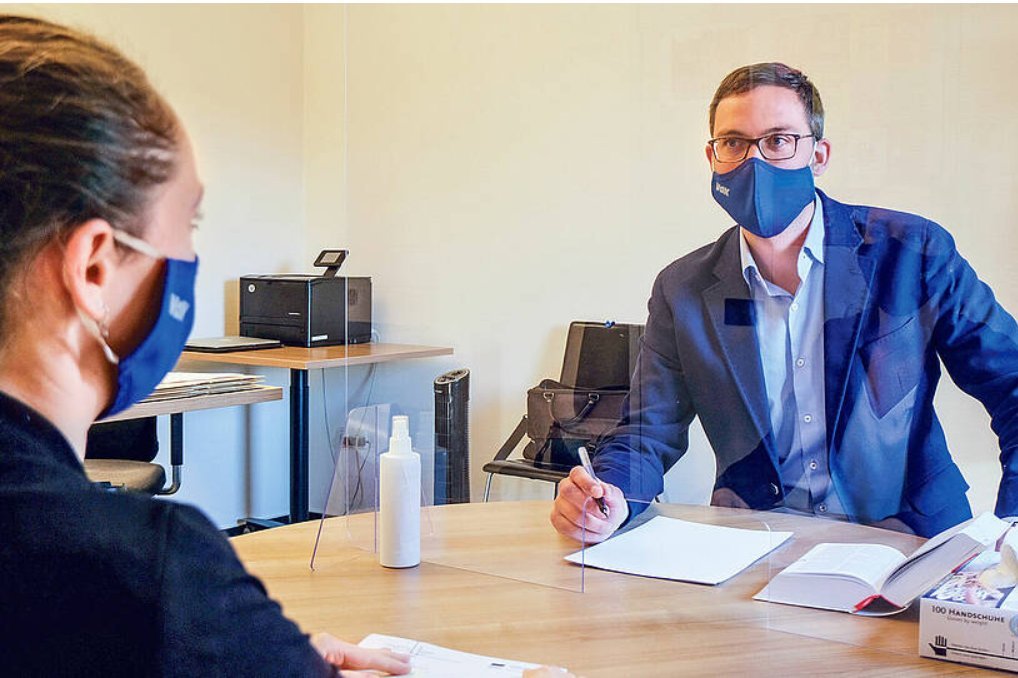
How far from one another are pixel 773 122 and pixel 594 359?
0.44 metres

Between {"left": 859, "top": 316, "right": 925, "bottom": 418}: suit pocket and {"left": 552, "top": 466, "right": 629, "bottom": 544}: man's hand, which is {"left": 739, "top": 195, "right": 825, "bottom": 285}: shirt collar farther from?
{"left": 552, "top": 466, "right": 629, "bottom": 544}: man's hand

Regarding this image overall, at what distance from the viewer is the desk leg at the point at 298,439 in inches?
140

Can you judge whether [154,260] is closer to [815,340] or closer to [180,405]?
[815,340]

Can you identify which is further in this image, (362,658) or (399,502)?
(399,502)

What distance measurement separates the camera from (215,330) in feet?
12.8

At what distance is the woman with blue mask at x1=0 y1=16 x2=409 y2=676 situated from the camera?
0.58 m

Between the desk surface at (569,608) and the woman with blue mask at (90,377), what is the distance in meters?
0.45

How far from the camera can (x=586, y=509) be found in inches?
56.3

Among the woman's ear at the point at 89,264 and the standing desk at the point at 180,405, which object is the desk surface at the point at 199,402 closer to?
the standing desk at the point at 180,405

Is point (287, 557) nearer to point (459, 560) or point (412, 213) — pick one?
point (459, 560)

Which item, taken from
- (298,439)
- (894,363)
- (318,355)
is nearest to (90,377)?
(894,363)

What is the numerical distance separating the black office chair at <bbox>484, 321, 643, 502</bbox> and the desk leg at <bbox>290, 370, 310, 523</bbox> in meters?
2.04

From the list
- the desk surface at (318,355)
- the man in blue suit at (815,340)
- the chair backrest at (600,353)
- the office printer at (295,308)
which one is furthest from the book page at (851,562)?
the office printer at (295,308)

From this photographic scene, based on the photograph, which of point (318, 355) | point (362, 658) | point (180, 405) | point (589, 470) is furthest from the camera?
point (318, 355)
